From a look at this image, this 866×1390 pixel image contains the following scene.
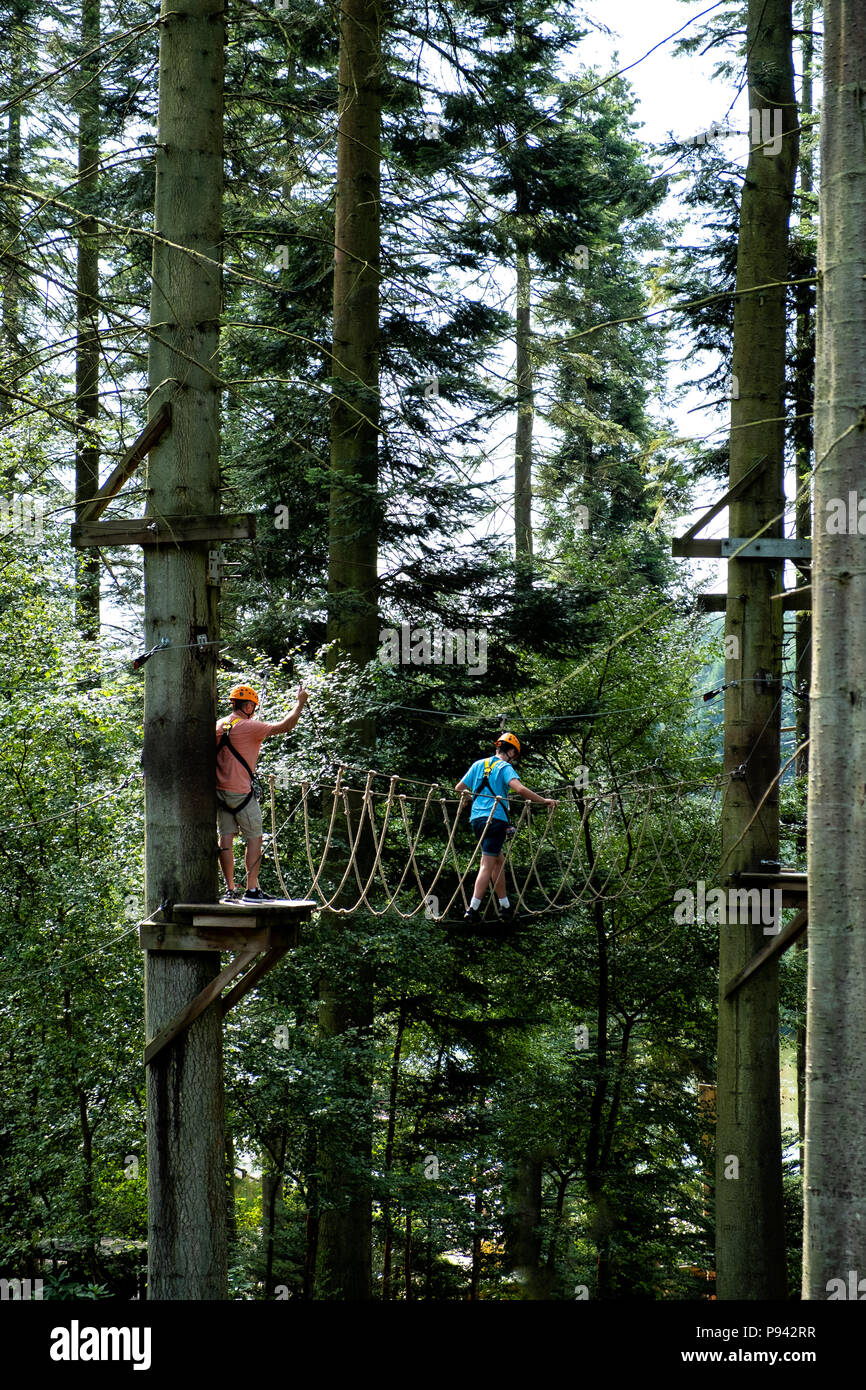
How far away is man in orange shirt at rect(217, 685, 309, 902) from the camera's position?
18.8 feet

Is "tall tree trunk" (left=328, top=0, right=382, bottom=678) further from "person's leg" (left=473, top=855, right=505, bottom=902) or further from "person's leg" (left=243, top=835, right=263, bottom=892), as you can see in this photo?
"person's leg" (left=243, top=835, right=263, bottom=892)

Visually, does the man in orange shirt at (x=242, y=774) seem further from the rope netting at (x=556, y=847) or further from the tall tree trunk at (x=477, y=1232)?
the tall tree trunk at (x=477, y=1232)

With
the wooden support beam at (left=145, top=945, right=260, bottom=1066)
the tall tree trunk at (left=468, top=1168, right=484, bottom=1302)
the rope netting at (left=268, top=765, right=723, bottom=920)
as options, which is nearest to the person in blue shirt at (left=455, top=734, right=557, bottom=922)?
the wooden support beam at (left=145, top=945, right=260, bottom=1066)

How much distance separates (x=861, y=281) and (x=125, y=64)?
9.13 metres

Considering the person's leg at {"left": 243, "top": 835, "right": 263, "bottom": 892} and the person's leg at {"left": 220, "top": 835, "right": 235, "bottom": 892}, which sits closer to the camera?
the person's leg at {"left": 243, "top": 835, "right": 263, "bottom": 892}

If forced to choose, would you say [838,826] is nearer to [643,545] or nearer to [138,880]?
[138,880]

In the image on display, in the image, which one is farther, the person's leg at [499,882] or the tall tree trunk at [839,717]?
the person's leg at [499,882]

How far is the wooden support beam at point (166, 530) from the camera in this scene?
5.42 meters

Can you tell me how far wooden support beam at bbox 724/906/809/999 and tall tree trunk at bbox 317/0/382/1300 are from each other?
3608 mm

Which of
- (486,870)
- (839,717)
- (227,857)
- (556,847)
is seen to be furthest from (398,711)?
(839,717)

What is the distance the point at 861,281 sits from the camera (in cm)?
392

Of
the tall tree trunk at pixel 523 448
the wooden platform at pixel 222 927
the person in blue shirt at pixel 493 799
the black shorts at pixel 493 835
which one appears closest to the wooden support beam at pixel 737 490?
the person in blue shirt at pixel 493 799

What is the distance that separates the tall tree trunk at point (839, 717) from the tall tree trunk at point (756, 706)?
317cm

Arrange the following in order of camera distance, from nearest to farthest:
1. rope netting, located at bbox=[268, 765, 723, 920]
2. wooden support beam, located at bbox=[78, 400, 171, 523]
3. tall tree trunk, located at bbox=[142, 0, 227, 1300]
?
tall tree trunk, located at bbox=[142, 0, 227, 1300] < wooden support beam, located at bbox=[78, 400, 171, 523] < rope netting, located at bbox=[268, 765, 723, 920]
